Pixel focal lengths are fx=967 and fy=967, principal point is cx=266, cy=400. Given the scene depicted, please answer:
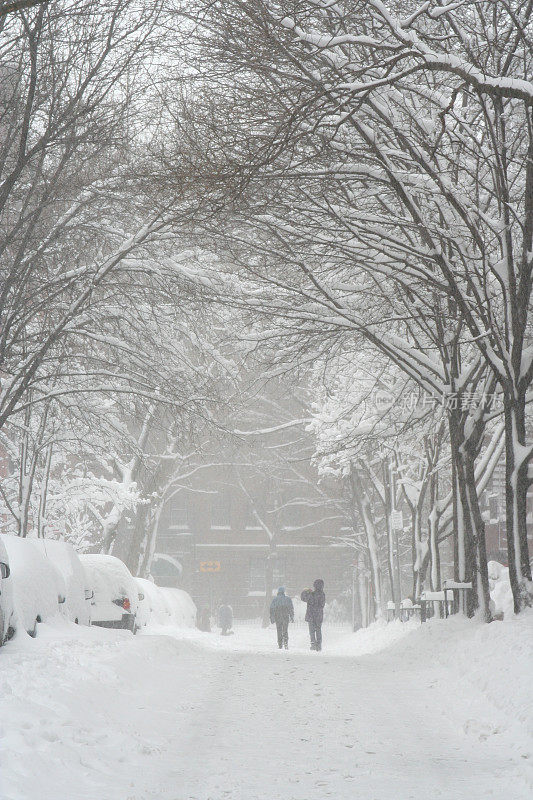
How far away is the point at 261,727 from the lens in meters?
7.78

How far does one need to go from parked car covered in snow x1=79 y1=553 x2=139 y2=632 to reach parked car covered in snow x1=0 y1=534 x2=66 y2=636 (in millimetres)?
5325

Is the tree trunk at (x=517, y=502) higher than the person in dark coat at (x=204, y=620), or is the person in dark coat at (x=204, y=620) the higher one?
the tree trunk at (x=517, y=502)

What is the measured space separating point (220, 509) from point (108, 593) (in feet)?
146

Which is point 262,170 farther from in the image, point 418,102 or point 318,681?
point 318,681

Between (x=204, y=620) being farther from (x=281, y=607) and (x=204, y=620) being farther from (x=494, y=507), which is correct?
(x=281, y=607)

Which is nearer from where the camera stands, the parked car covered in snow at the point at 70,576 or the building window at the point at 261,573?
the parked car covered in snow at the point at 70,576

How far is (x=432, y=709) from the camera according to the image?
28.4ft

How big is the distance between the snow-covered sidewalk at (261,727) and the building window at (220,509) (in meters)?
50.6

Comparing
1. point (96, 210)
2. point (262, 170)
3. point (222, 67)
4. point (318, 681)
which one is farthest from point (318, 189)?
point (318, 681)

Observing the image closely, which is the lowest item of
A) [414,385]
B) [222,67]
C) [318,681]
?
[318,681]

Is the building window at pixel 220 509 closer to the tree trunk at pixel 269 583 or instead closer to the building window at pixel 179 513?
the building window at pixel 179 513

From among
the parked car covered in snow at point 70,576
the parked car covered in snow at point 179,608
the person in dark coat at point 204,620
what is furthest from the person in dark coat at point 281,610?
the person in dark coat at point 204,620

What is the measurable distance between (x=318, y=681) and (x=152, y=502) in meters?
23.2

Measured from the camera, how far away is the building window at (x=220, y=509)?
62.8 metres
